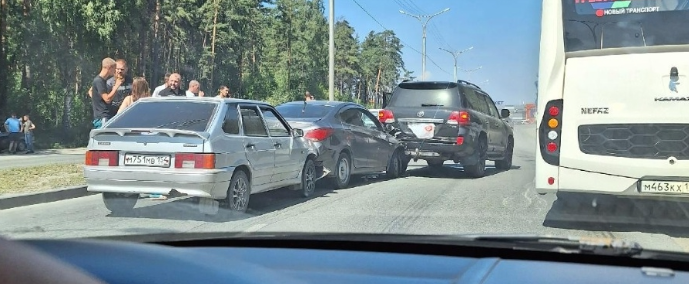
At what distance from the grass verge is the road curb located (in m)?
0.22

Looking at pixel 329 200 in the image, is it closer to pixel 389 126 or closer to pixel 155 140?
pixel 155 140

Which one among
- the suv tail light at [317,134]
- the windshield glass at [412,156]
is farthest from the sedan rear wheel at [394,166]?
the suv tail light at [317,134]

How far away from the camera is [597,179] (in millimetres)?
6738

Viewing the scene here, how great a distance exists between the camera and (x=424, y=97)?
13.2m

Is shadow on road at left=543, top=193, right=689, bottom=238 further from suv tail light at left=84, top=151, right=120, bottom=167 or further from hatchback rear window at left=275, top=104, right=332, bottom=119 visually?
suv tail light at left=84, top=151, right=120, bottom=167

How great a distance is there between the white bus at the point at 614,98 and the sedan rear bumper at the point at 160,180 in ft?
11.4

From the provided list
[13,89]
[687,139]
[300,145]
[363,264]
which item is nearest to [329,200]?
[300,145]

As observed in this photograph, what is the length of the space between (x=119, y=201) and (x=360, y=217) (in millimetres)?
2893

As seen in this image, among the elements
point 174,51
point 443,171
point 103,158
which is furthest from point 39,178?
point 174,51

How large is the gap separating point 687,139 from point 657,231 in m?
1.21

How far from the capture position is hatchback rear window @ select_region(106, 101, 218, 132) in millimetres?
7664

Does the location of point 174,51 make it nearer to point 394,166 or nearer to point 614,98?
point 394,166

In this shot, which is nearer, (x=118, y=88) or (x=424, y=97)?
(x=118, y=88)

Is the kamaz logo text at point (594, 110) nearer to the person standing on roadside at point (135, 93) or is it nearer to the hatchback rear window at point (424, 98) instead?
the hatchback rear window at point (424, 98)
